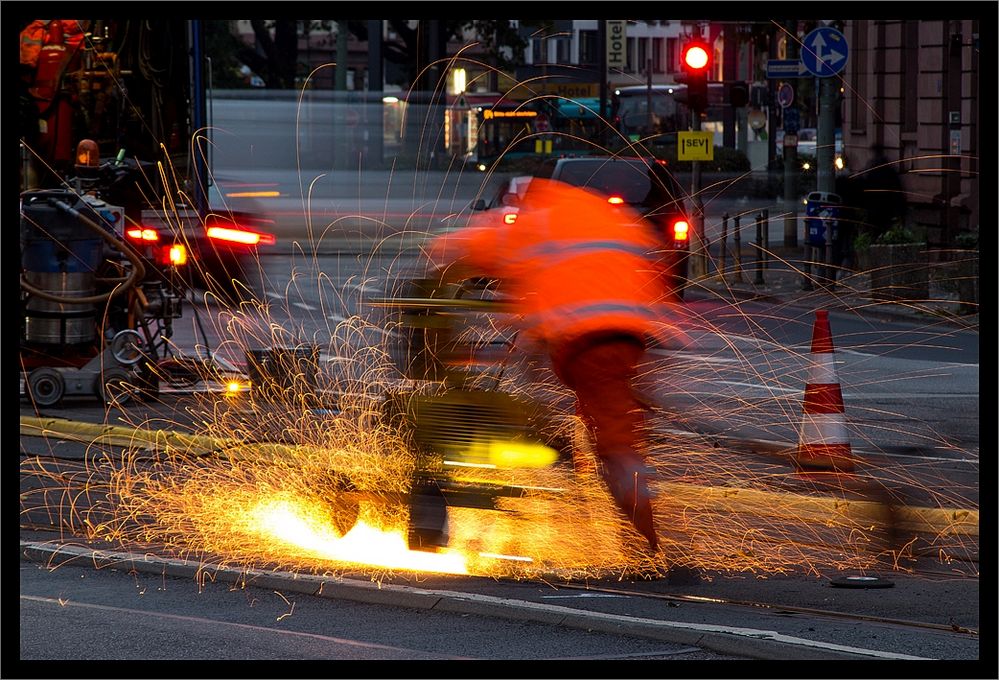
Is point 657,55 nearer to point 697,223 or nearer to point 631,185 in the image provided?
point 697,223

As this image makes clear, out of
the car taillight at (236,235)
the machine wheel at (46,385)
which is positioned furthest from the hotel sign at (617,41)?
the machine wheel at (46,385)

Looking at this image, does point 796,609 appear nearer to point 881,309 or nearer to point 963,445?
point 963,445

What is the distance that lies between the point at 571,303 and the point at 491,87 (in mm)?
40571

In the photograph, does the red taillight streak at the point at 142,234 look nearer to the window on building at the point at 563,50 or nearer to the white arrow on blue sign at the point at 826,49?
the white arrow on blue sign at the point at 826,49

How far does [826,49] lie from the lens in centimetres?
1692

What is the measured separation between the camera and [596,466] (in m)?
6.37

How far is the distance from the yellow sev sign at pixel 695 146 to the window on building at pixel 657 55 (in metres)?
38.7

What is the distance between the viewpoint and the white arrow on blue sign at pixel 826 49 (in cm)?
1688

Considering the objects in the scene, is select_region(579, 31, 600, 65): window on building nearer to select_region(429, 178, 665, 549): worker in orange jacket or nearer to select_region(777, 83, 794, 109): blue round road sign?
select_region(777, 83, 794, 109): blue round road sign

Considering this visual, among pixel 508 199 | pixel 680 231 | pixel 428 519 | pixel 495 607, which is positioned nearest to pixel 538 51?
pixel 508 199

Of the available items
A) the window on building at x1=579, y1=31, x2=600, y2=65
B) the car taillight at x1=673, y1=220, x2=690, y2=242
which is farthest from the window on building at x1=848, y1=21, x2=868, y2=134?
the window on building at x1=579, y1=31, x2=600, y2=65

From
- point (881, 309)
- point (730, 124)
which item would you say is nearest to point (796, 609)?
point (881, 309)

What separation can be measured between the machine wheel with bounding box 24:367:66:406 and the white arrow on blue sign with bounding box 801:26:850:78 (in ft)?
32.7

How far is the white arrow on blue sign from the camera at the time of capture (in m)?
16.9
